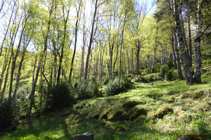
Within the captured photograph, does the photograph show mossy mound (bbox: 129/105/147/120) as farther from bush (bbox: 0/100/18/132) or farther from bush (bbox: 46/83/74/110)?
bush (bbox: 0/100/18/132)

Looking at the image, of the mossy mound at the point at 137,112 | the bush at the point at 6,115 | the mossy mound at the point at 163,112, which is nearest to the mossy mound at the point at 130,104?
the mossy mound at the point at 137,112

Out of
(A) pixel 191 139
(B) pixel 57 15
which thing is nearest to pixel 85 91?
(B) pixel 57 15

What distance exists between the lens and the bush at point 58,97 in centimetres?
1241

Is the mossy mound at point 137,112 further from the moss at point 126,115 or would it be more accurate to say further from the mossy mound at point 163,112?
the mossy mound at point 163,112

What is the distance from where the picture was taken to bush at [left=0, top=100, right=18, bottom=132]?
8956 mm

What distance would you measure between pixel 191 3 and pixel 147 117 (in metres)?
9.96

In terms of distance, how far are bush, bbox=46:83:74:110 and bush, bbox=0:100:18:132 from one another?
10.8 ft

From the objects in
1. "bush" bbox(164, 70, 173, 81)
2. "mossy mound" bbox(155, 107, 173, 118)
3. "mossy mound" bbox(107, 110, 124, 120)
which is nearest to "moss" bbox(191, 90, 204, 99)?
"mossy mound" bbox(155, 107, 173, 118)

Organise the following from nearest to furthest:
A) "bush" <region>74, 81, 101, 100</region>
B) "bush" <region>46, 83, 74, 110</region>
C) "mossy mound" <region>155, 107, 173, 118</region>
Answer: "mossy mound" <region>155, 107, 173, 118</region>
"bush" <region>46, 83, 74, 110</region>
"bush" <region>74, 81, 101, 100</region>

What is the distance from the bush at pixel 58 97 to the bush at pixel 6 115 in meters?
3.29

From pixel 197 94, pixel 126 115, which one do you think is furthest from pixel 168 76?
pixel 126 115

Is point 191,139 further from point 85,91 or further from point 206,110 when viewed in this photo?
point 85,91

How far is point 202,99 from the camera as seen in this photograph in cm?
507

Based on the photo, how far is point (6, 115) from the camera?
29.9 feet
